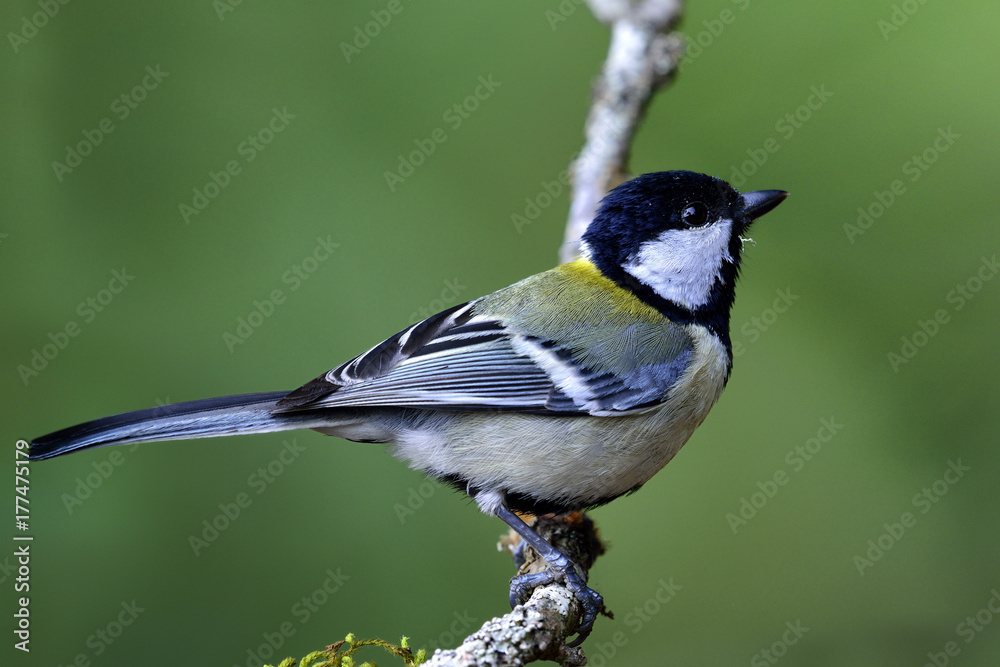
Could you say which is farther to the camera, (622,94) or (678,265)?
(622,94)

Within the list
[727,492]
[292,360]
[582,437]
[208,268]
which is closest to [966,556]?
[727,492]

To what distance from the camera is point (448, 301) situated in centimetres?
290

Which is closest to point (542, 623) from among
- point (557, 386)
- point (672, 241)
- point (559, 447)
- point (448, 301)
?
point (559, 447)

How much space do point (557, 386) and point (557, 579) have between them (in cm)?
45

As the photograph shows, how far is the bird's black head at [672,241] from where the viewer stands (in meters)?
1.92

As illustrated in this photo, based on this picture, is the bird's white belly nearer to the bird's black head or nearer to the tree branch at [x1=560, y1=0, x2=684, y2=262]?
the bird's black head

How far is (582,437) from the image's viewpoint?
5.65ft

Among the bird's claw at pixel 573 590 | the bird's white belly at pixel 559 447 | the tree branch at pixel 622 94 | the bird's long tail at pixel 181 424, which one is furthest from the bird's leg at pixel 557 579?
the tree branch at pixel 622 94

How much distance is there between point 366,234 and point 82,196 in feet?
3.51

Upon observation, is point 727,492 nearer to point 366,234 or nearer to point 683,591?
point 683,591

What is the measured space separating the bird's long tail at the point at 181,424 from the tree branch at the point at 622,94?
1104 mm

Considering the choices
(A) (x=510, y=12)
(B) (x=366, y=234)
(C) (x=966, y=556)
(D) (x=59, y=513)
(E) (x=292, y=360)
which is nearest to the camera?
(D) (x=59, y=513)

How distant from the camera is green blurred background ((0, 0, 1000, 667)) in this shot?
7.86ft

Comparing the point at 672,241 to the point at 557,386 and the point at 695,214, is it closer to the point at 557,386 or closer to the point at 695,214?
the point at 695,214
